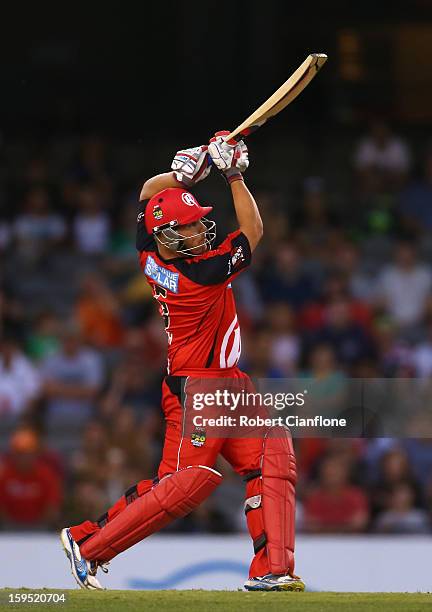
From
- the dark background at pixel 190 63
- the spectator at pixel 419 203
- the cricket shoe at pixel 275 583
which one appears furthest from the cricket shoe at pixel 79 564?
the dark background at pixel 190 63

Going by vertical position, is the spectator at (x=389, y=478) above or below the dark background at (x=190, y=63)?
below

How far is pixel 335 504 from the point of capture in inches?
402

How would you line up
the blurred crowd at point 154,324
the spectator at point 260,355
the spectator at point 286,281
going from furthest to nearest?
1. the spectator at point 286,281
2. the spectator at point 260,355
3. the blurred crowd at point 154,324

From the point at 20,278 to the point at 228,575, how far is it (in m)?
5.12

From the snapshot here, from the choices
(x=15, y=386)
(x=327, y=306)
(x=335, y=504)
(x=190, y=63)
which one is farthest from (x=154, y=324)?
(x=190, y=63)

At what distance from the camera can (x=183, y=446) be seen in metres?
6.66

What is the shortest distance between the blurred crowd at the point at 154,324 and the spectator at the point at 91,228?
0.04 ft

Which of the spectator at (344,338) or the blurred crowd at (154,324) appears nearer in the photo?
the blurred crowd at (154,324)

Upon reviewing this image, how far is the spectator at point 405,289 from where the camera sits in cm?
1261

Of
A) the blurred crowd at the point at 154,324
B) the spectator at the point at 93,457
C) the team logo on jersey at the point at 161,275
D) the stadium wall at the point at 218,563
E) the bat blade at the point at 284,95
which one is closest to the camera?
the team logo on jersey at the point at 161,275

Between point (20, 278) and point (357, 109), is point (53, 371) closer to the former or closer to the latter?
point (20, 278)

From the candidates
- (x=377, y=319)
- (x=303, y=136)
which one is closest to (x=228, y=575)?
(x=377, y=319)

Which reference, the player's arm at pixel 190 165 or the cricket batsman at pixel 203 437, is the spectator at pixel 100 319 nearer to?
the player's arm at pixel 190 165

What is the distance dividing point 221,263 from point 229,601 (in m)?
1.52
